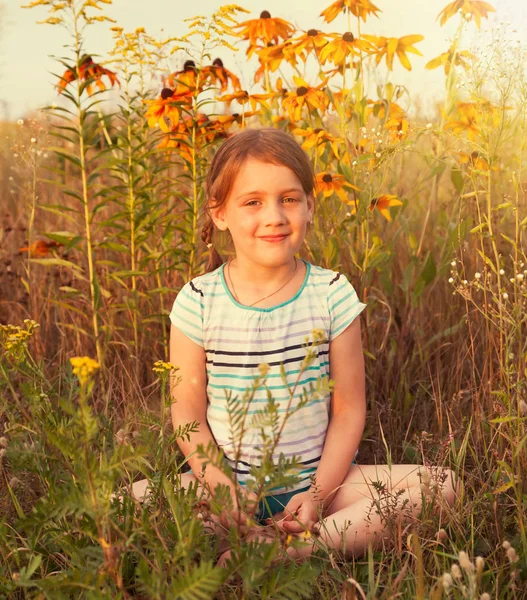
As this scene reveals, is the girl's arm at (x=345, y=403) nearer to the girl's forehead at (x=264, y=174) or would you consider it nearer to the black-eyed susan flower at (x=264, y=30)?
the girl's forehead at (x=264, y=174)

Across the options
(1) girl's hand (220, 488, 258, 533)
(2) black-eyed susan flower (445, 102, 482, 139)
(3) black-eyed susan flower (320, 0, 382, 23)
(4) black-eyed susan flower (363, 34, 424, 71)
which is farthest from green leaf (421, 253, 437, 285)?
(1) girl's hand (220, 488, 258, 533)

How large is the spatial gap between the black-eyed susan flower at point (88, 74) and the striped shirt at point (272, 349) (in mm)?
1012

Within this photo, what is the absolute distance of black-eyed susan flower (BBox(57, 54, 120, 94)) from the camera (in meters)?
2.75

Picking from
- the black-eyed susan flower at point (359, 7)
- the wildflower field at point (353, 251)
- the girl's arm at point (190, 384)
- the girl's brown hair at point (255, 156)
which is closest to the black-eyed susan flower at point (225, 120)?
the wildflower field at point (353, 251)

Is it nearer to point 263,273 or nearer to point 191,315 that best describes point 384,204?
point 263,273

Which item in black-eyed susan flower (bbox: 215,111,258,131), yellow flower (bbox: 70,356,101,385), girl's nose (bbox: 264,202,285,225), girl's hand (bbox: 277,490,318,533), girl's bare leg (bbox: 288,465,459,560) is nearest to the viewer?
yellow flower (bbox: 70,356,101,385)

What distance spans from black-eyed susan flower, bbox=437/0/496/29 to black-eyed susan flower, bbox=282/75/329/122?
2.01ft

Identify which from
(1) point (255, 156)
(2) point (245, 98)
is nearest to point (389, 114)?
(2) point (245, 98)

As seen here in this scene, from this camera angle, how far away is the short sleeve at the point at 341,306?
87.3 inches

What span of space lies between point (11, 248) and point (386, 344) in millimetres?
2068

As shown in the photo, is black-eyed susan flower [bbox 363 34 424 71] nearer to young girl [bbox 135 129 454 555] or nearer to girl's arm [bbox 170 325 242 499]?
young girl [bbox 135 129 454 555]

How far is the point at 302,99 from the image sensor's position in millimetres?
2793

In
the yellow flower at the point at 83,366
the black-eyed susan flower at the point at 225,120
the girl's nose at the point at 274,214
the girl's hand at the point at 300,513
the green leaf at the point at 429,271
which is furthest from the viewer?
the black-eyed susan flower at the point at 225,120

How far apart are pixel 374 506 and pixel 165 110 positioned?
1699 mm
